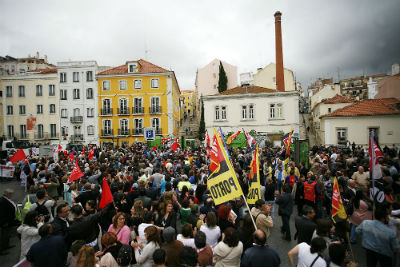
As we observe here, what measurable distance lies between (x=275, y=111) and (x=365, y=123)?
32.1ft

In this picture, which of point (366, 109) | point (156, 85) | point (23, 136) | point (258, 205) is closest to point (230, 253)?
point (258, 205)

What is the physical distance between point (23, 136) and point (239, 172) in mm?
38005

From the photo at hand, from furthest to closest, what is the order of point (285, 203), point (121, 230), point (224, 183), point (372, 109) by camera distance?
1. point (372, 109)
2. point (285, 203)
3. point (224, 183)
4. point (121, 230)

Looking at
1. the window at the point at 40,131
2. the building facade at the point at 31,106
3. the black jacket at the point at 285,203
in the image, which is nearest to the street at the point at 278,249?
the black jacket at the point at 285,203

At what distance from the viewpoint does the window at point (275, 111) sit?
3105 cm

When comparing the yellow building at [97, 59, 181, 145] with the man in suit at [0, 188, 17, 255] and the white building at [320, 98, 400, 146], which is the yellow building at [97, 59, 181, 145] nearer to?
the white building at [320, 98, 400, 146]

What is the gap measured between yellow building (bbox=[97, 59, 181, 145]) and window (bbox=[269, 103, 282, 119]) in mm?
14040

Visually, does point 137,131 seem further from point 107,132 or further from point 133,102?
point 107,132

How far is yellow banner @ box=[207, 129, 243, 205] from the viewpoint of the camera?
190 inches

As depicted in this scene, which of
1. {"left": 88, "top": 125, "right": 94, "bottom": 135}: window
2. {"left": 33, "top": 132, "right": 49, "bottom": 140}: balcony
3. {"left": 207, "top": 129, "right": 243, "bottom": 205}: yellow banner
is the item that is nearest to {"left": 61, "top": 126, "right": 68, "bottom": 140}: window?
{"left": 33, "top": 132, "right": 49, "bottom": 140}: balcony

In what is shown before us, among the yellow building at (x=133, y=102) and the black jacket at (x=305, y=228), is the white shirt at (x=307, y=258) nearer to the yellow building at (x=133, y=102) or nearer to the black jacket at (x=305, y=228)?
the black jacket at (x=305, y=228)

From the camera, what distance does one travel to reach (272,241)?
677 centimetres

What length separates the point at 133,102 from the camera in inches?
1403

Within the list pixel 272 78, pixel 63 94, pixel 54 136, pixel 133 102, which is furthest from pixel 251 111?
pixel 54 136
